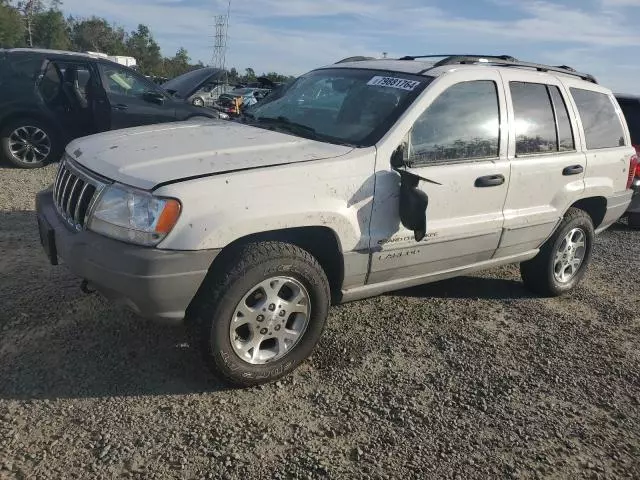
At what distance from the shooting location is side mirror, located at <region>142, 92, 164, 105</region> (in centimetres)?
882

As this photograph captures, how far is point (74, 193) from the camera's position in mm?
3139

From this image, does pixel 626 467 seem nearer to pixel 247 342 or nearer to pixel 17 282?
pixel 247 342

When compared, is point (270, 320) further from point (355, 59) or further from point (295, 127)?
point (355, 59)

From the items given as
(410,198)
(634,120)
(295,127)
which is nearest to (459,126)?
(410,198)

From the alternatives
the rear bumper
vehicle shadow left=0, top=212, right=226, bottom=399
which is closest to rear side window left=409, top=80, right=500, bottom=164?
the rear bumper

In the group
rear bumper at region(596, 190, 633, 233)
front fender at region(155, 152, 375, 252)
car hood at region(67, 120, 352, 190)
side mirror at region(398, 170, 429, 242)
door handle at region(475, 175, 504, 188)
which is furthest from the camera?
rear bumper at region(596, 190, 633, 233)

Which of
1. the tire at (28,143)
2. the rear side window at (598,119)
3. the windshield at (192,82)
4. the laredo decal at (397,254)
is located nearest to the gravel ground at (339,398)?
the laredo decal at (397,254)

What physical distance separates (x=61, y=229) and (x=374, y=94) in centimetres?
209

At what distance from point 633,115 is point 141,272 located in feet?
23.0

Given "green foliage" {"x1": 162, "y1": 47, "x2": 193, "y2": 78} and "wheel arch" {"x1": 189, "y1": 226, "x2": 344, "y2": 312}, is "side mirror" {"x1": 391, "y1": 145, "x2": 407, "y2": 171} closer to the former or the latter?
"wheel arch" {"x1": 189, "y1": 226, "x2": 344, "y2": 312}

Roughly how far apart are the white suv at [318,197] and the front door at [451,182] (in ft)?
0.04

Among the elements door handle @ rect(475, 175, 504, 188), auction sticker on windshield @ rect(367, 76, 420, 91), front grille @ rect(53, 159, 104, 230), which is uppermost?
auction sticker on windshield @ rect(367, 76, 420, 91)

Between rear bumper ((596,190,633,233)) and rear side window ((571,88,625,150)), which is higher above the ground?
rear side window ((571,88,625,150))

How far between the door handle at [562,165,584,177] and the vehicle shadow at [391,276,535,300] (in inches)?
45.4
